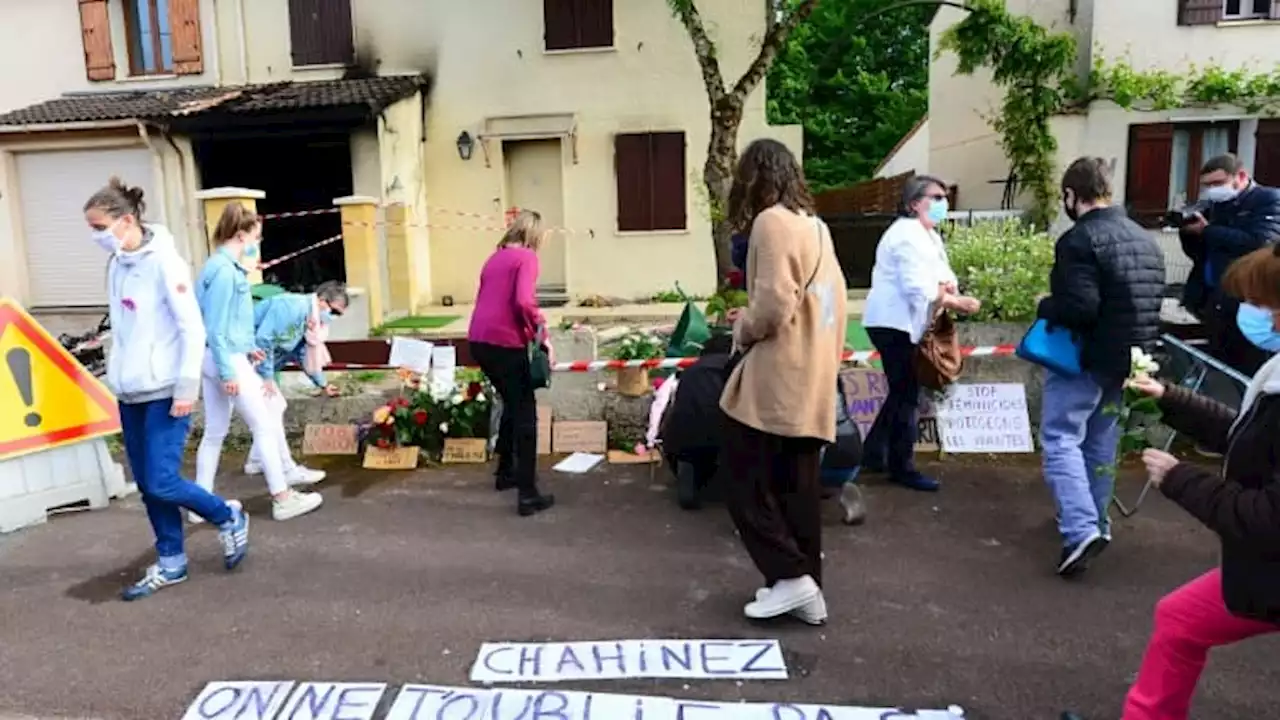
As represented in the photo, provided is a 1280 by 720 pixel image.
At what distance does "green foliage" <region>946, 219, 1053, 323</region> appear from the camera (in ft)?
21.8

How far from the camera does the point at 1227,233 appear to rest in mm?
5945

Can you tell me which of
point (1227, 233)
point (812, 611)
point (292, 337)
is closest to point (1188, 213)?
point (1227, 233)

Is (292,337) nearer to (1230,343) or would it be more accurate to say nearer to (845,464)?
(845,464)

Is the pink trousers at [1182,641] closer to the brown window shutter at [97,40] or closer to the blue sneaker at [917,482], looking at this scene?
the blue sneaker at [917,482]

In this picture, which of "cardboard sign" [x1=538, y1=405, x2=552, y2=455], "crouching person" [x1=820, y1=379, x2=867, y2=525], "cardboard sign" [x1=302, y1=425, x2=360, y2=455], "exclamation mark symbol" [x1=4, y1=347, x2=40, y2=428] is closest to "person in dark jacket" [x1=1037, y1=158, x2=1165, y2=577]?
"crouching person" [x1=820, y1=379, x2=867, y2=525]

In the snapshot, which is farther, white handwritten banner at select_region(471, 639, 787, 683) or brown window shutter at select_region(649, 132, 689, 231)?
brown window shutter at select_region(649, 132, 689, 231)

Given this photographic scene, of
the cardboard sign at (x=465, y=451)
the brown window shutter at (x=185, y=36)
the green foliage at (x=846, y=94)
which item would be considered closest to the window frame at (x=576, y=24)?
the brown window shutter at (x=185, y=36)

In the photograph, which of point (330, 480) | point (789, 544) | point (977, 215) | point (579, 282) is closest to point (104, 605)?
point (330, 480)

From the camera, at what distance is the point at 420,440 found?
6.62 meters

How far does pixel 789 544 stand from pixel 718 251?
6.80 m

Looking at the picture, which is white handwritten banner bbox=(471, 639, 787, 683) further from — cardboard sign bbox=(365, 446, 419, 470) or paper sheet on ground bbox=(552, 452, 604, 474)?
cardboard sign bbox=(365, 446, 419, 470)

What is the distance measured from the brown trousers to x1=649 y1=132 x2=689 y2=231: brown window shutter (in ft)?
37.9

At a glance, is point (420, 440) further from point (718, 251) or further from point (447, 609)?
point (718, 251)

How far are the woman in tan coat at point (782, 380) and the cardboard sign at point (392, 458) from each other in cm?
320
